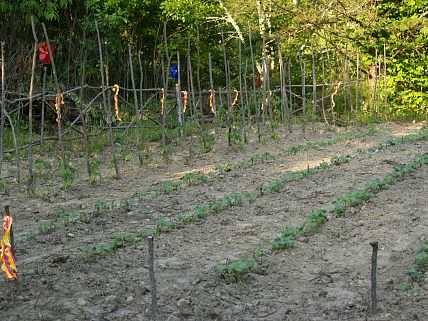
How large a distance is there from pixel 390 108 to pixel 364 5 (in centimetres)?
227

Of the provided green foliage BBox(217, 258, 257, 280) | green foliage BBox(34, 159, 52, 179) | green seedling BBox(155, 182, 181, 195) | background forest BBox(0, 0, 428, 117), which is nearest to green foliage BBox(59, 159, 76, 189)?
green foliage BBox(34, 159, 52, 179)

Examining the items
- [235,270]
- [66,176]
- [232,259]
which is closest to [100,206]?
[66,176]

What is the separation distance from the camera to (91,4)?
1350 centimetres

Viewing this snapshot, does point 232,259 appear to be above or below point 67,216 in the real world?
below

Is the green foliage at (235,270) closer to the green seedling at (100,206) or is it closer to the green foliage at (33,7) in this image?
the green seedling at (100,206)

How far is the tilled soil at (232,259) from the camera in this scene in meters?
3.53

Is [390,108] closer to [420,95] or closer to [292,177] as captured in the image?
[420,95]

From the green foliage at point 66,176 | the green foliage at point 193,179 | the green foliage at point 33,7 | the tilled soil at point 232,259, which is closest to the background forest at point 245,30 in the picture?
the green foliage at point 33,7

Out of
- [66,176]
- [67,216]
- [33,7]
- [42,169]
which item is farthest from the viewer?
[33,7]

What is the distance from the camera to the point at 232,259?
4.31m

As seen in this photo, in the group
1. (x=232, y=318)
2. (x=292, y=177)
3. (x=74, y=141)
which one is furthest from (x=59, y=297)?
(x=74, y=141)

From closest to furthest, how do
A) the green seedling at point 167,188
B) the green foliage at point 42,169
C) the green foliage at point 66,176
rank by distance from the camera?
the green seedling at point 167,188 < the green foliage at point 66,176 < the green foliage at point 42,169

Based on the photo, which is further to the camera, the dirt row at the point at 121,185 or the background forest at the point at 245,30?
the background forest at the point at 245,30

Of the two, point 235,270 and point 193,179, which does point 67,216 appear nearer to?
point 193,179
